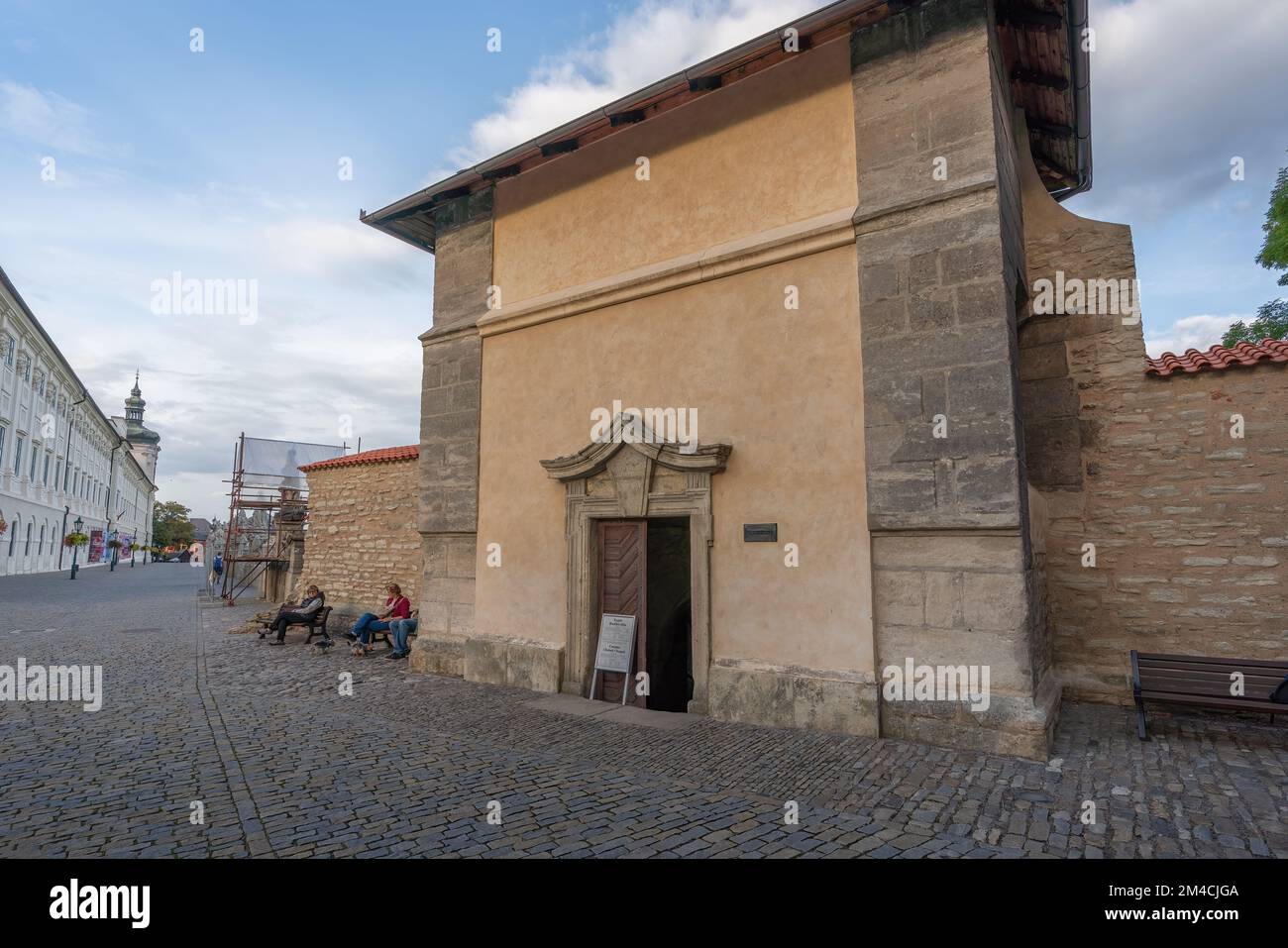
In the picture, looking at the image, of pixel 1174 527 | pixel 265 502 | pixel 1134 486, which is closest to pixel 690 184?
pixel 1134 486

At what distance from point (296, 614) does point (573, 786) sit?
931 cm

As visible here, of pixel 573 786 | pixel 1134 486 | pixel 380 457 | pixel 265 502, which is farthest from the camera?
pixel 265 502

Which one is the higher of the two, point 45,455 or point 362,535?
point 45,455

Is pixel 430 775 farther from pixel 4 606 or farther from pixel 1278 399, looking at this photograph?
pixel 4 606

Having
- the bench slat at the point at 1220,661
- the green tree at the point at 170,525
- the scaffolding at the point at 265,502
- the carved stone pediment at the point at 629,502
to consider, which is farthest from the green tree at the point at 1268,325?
the green tree at the point at 170,525

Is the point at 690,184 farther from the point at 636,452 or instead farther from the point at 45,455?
the point at 45,455

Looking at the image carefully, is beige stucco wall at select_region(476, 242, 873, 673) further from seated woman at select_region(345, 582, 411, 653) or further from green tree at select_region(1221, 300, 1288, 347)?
green tree at select_region(1221, 300, 1288, 347)

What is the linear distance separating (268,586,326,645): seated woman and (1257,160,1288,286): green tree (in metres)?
19.7

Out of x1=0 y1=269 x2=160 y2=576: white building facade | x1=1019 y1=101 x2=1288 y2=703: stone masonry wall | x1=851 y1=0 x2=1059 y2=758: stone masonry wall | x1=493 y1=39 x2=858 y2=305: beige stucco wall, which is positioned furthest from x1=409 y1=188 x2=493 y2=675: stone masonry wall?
x1=0 y1=269 x2=160 y2=576: white building facade

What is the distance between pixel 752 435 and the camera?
698cm

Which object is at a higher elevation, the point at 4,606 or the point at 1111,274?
the point at 1111,274
